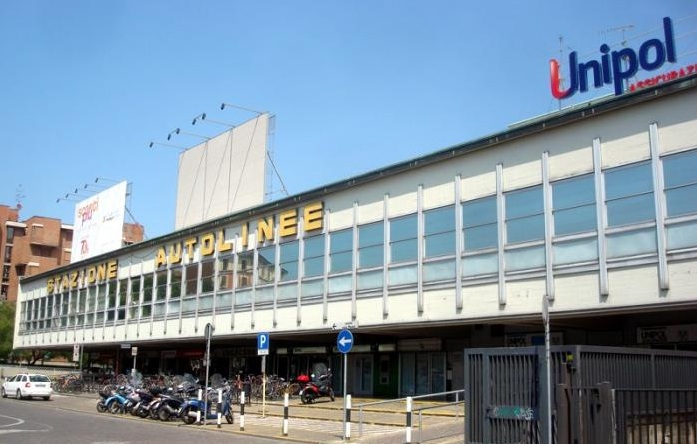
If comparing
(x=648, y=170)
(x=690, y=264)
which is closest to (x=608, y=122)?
(x=648, y=170)

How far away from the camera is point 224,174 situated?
143 feet

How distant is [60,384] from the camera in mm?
46594

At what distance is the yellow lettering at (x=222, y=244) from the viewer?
36609mm

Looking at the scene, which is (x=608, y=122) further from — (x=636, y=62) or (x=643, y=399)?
(x=643, y=399)

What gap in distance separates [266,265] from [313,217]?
3.93 meters

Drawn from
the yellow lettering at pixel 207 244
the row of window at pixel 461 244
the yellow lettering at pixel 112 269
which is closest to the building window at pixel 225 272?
the row of window at pixel 461 244

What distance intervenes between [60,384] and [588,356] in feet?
137

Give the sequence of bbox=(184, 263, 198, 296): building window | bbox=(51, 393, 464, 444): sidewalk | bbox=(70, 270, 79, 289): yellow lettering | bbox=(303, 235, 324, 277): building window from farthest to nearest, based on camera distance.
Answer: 1. bbox=(70, 270, 79, 289): yellow lettering
2. bbox=(184, 263, 198, 296): building window
3. bbox=(303, 235, 324, 277): building window
4. bbox=(51, 393, 464, 444): sidewalk

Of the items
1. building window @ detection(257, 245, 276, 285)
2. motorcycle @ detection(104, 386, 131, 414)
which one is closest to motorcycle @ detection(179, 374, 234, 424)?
motorcycle @ detection(104, 386, 131, 414)

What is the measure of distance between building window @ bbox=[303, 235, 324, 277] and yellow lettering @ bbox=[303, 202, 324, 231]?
0.48m

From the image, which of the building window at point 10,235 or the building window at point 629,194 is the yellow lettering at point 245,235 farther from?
the building window at point 10,235

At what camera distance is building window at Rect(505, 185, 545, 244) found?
22.3m

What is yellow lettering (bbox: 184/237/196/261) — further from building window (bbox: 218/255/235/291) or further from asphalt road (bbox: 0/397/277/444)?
asphalt road (bbox: 0/397/277/444)

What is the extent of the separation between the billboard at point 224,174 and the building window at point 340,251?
10.6 m
